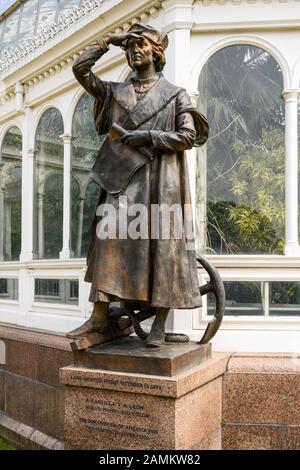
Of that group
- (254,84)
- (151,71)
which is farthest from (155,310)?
(254,84)

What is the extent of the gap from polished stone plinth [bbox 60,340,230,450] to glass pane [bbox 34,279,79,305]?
2.54 meters

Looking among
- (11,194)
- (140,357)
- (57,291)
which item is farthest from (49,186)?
(140,357)

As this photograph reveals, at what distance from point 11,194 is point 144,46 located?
4700 millimetres

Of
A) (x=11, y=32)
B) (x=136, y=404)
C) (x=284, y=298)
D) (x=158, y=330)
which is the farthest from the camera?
(x=11, y=32)

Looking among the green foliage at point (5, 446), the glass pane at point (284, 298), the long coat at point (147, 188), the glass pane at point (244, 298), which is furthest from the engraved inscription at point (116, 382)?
the green foliage at point (5, 446)

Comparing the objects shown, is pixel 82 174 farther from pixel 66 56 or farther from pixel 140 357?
pixel 140 357

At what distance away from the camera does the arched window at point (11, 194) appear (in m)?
7.42

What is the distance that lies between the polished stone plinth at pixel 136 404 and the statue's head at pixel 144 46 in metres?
2.21

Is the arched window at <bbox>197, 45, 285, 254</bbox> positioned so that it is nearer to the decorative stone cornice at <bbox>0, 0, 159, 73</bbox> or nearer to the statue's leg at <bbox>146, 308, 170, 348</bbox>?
the decorative stone cornice at <bbox>0, 0, 159, 73</bbox>

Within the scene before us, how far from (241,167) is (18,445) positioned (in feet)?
13.4

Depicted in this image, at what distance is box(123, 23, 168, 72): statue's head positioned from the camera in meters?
3.55

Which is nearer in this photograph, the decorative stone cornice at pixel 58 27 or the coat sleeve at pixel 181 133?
the coat sleeve at pixel 181 133

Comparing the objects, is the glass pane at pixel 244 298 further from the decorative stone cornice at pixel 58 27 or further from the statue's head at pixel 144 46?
the decorative stone cornice at pixel 58 27

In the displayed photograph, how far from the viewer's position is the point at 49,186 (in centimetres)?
677
